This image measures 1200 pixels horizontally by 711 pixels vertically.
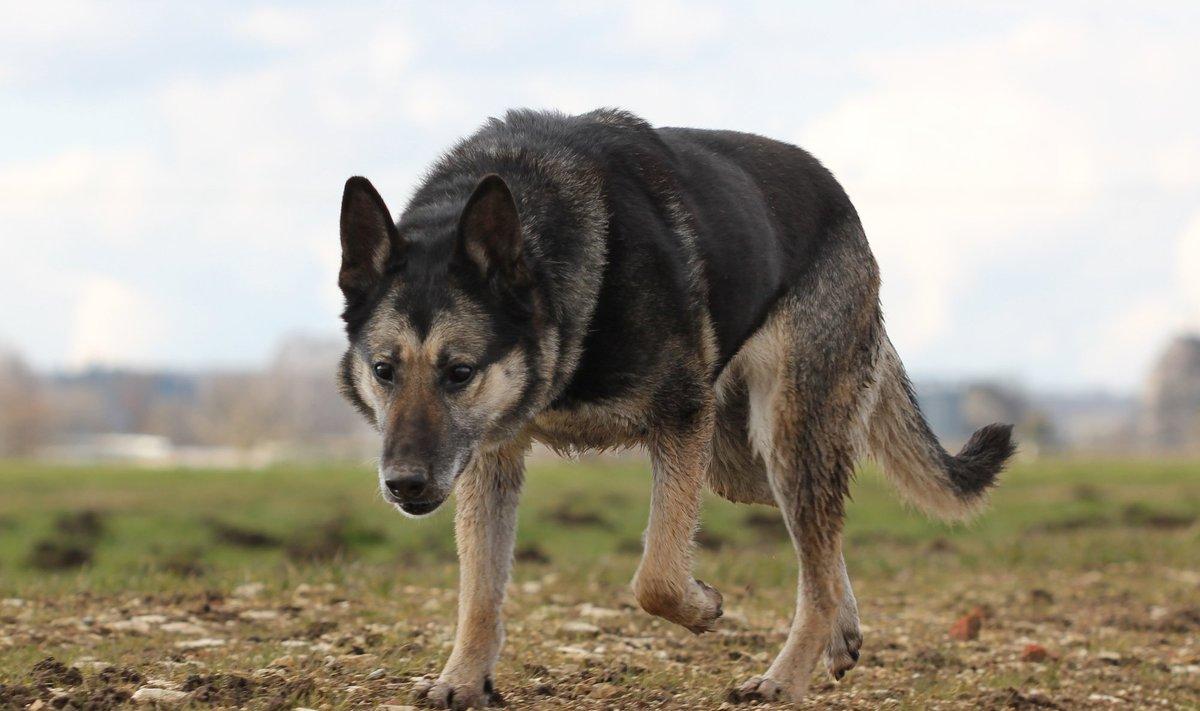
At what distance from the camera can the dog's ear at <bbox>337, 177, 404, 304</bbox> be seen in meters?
6.14

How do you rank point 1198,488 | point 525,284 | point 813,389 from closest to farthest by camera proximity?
1. point 525,284
2. point 813,389
3. point 1198,488

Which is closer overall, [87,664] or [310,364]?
[87,664]

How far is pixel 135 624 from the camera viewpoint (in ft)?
27.7

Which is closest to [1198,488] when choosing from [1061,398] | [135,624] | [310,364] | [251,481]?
[251,481]

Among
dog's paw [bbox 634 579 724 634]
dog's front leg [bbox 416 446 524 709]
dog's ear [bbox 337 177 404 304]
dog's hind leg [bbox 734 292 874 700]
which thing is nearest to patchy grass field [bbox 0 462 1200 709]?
dog's front leg [bbox 416 446 524 709]

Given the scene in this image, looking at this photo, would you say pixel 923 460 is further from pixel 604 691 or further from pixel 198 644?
pixel 198 644

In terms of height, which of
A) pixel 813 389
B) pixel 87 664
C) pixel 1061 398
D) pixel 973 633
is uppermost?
pixel 1061 398

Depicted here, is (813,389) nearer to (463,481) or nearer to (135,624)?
(463,481)

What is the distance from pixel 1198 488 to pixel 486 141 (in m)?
21.0

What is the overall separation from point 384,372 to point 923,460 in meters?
3.88

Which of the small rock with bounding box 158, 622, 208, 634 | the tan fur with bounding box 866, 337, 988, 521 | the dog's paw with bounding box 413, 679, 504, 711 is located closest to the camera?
the dog's paw with bounding box 413, 679, 504, 711

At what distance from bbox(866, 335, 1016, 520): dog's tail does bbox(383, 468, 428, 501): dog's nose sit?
364cm

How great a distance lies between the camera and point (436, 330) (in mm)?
5980

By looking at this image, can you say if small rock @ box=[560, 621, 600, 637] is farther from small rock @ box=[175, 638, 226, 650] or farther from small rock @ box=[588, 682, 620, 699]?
small rock @ box=[175, 638, 226, 650]
